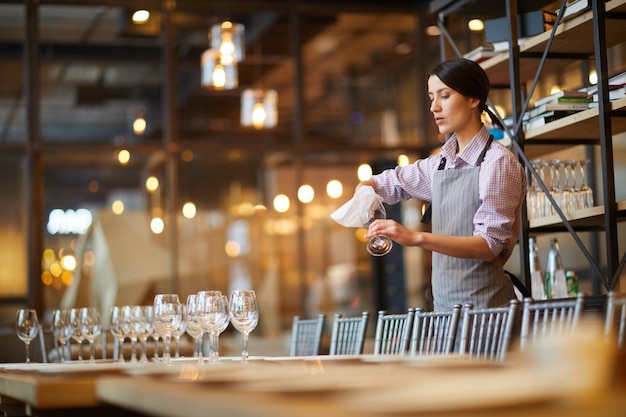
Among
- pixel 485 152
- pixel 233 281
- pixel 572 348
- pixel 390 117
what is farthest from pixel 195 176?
pixel 572 348

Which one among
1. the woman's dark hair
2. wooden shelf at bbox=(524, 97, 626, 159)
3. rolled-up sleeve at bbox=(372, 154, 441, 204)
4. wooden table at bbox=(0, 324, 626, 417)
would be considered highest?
the woman's dark hair

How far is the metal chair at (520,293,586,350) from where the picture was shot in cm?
213

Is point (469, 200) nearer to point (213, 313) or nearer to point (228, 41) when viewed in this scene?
point (213, 313)

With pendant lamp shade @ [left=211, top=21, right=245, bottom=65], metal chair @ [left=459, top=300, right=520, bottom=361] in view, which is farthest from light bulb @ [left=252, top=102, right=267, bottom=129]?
metal chair @ [left=459, top=300, right=520, bottom=361]

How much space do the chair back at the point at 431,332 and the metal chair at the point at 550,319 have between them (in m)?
0.29

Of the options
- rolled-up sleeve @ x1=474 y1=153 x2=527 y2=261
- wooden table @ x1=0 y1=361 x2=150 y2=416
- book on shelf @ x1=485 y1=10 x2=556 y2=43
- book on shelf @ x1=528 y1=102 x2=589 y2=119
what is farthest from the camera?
book on shelf @ x1=485 y1=10 x2=556 y2=43

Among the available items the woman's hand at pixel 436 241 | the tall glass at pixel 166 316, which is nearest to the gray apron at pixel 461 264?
the woman's hand at pixel 436 241

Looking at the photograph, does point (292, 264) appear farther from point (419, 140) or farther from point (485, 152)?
point (485, 152)

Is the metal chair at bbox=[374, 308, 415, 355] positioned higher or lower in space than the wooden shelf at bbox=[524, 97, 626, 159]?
lower

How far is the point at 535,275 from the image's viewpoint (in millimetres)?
4555

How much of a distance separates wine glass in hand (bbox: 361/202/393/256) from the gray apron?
185 mm

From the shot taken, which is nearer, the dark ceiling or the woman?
the woman

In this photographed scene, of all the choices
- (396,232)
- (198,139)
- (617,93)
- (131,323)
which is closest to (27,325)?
(131,323)

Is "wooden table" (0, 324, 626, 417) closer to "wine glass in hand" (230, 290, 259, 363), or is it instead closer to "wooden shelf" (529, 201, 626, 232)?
"wine glass in hand" (230, 290, 259, 363)
